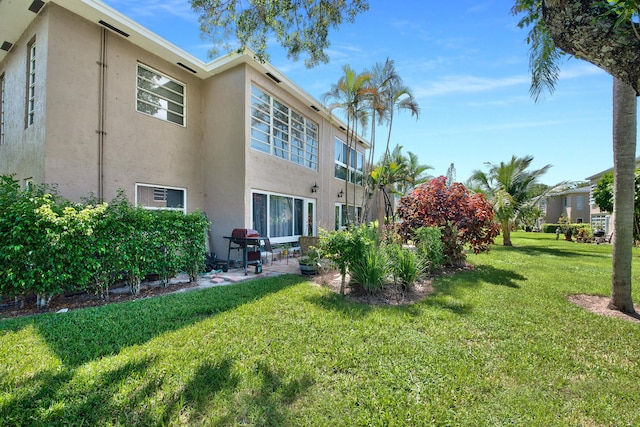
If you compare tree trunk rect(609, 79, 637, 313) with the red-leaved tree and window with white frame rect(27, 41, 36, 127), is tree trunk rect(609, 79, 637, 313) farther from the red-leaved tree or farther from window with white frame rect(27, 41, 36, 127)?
window with white frame rect(27, 41, 36, 127)

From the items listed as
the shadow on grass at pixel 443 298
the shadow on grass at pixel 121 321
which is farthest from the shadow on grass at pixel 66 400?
the shadow on grass at pixel 443 298

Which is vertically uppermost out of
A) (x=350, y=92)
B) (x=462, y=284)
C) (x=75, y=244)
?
(x=350, y=92)

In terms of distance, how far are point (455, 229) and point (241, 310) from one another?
23.1ft

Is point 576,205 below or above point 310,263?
above

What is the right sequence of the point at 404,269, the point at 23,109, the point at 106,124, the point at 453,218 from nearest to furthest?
the point at 404,269 → the point at 106,124 → the point at 23,109 → the point at 453,218

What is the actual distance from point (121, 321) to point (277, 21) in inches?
246

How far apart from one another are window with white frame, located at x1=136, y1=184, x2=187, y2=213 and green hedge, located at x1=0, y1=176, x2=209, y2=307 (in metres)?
2.86

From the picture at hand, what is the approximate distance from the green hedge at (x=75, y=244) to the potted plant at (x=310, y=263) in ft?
10.7

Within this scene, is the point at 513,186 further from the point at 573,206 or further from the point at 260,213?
the point at 573,206

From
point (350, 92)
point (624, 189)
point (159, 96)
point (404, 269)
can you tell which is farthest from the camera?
point (350, 92)

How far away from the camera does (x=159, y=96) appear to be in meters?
9.27

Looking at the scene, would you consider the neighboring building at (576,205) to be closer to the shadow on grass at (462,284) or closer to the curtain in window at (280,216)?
the shadow on grass at (462,284)

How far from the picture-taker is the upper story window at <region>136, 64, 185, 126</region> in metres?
8.84

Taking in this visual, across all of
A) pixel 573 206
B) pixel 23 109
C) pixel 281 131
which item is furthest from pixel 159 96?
pixel 573 206
